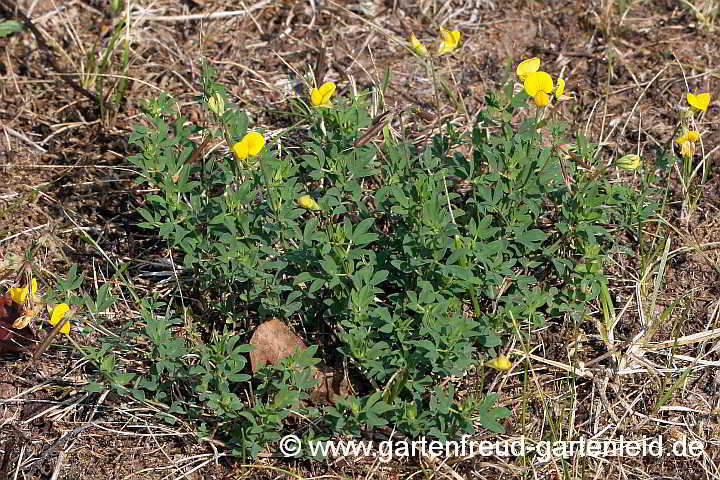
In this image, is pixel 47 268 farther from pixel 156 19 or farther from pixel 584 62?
pixel 584 62

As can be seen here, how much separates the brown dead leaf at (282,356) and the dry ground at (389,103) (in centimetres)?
28

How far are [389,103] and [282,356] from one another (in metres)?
1.79

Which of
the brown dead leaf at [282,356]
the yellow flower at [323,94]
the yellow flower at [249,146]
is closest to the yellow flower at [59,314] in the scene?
the brown dead leaf at [282,356]

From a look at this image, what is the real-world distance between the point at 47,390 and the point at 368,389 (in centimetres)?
133

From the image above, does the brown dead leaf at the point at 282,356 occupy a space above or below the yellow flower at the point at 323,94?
below

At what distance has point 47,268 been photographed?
3.75m

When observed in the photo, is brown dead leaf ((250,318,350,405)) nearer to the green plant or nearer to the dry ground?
the green plant

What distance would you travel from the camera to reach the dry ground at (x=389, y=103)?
3135 millimetres

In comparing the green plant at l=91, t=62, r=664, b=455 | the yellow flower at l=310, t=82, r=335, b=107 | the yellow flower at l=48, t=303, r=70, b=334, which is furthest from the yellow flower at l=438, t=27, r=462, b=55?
the yellow flower at l=48, t=303, r=70, b=334

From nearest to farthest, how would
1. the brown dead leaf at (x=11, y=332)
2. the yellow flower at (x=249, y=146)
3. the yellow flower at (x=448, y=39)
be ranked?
the yellow flower at (x=249, y=146) → the brown dead leaf at (x=11, y=332) → the yellow flower at (x=448, y=39)

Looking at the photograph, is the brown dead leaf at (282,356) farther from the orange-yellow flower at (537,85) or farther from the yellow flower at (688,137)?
the yellow flower at (688,137)

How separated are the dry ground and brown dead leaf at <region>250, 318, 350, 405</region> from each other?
0.92 ft

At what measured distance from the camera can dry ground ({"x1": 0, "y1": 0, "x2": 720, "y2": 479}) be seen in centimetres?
313

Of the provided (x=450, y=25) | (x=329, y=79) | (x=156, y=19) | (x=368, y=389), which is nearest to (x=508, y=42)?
(x=450, y=25)
